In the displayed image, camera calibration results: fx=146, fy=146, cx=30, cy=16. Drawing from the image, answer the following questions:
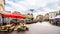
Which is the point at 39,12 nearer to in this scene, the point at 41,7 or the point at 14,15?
the point at 41,7

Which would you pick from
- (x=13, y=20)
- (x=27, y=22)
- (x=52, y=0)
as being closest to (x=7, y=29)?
(x=13, y=20)

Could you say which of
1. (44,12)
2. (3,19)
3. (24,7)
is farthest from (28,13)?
(3,19)

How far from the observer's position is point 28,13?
3.10 metres

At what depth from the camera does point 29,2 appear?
3.11 meters

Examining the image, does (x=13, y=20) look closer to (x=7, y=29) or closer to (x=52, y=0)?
(x=7, y=29)

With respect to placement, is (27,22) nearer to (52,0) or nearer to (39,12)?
(39,12)

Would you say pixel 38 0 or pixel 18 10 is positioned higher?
pixel 38 0

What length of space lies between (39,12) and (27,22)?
33cm

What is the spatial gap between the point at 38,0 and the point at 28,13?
35 centimetres

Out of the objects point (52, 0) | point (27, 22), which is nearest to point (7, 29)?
point (27, 22)

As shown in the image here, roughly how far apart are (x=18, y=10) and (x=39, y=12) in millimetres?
446

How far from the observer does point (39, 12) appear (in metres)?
3.10

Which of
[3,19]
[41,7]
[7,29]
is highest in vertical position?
[41,7]

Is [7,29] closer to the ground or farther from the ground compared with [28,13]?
closer to the ground
